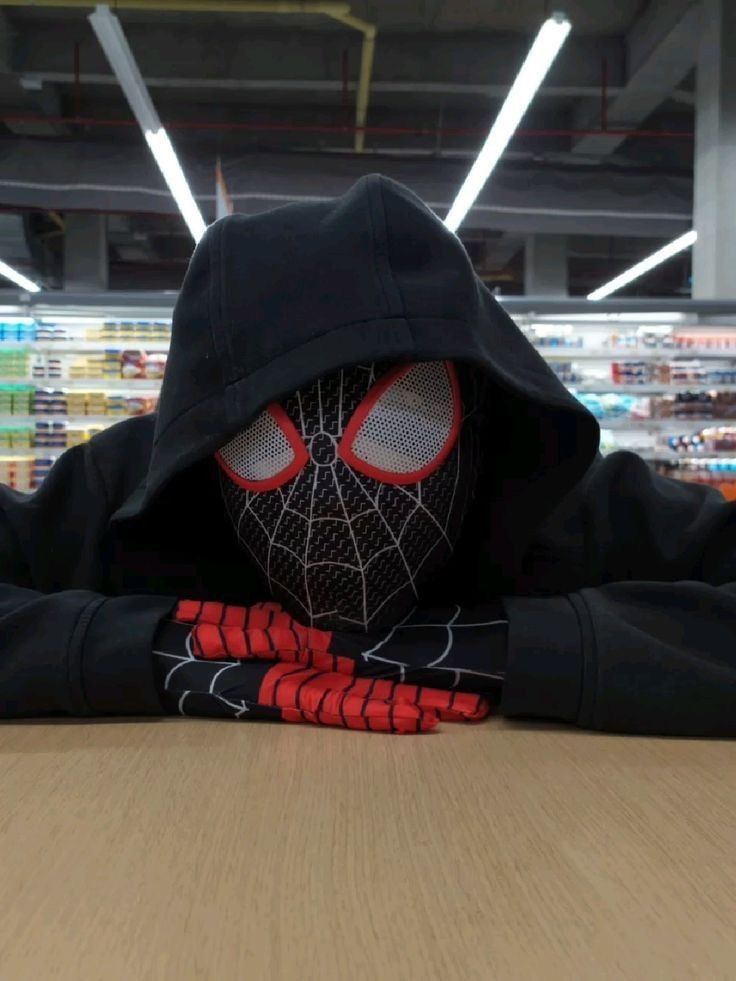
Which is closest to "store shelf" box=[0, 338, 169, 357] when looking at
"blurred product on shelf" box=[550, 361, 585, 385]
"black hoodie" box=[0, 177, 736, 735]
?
"blurred product on shelf" box=[550, 361, 585, 385]

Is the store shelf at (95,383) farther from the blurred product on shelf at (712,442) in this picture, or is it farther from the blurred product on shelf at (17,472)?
the blurred product on shelf at (712,442)

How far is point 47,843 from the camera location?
0.44 metres

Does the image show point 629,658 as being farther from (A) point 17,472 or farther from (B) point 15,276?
(B) point 15,276

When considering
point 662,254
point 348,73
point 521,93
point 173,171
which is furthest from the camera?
point 662,254

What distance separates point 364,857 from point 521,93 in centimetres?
379

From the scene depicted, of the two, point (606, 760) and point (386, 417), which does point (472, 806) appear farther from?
point (386, 417)

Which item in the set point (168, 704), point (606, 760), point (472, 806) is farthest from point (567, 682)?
point (168, 704)

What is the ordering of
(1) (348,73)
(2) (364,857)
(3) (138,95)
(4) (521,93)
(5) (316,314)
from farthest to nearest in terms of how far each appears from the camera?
(1) (348,73) → (3) (138,95) → (4) (521,93) → (5) (316,314) → (2) (364,857)

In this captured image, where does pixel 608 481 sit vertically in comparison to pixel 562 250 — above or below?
below

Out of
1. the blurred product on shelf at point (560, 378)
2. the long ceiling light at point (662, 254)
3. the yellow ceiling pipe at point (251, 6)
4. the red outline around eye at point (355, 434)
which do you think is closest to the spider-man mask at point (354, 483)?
the red outline around eye at point (355, 434)

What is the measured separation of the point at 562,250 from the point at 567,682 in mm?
8435

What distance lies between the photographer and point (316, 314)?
0.62m

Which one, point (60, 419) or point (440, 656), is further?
point (60, 419)

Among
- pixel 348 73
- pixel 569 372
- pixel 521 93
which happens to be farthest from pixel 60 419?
pixel 348 73
